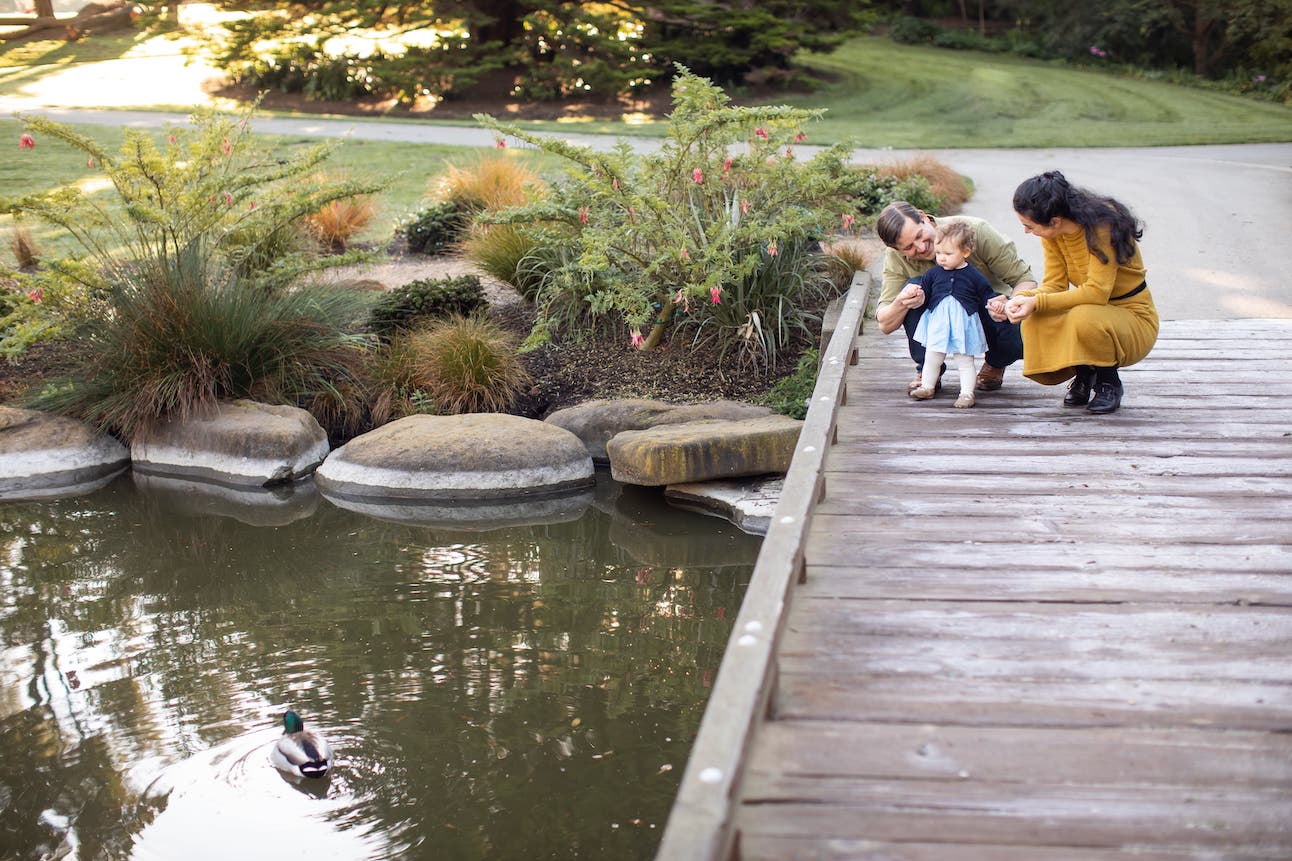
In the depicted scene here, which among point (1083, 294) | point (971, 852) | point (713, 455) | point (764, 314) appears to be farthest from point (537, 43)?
point (971, 852)

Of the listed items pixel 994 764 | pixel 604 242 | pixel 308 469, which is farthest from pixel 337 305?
pixel 994 764

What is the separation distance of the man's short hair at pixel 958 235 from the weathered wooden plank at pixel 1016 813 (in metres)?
3.08

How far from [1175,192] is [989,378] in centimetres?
794

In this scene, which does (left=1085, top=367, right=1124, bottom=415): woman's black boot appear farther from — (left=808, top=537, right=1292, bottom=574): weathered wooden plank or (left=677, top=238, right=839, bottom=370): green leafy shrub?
(left=677, top=238, right=839, bottom=370): green leafy shrub

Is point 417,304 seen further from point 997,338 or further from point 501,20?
point 501,20

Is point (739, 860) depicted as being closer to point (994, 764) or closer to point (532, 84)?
point (994, 764)

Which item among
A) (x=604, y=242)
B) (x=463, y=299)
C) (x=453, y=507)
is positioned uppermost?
(x=604, y=242)

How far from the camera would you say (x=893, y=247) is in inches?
215

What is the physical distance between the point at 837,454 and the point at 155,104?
18.3 meters

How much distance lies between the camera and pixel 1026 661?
2.96 m

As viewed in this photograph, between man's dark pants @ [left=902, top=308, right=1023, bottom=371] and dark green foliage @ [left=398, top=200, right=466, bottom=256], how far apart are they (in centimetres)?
616

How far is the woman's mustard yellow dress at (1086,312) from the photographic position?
4.76 meters

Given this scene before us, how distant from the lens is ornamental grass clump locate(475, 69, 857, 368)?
779 cm

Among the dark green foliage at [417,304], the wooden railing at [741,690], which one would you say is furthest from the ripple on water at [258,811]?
the dark green foliage at [417,304]
